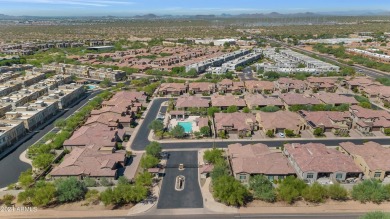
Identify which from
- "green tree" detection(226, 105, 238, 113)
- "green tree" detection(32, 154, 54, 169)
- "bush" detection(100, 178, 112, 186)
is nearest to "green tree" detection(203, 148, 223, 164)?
"bush" detection(100, 178, 112, 186)

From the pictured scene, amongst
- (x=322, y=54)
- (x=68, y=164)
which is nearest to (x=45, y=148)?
(x=68, y=164)

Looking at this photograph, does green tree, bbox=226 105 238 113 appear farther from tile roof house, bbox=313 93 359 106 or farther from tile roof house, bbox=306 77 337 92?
tile roof house, bbox=306 77 337 92

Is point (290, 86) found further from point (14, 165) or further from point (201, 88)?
point (14, 165)

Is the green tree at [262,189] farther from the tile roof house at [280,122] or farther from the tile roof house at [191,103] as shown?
the tile roof house at [191,103]

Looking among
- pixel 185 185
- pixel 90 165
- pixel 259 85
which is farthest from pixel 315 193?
pixel 259 85

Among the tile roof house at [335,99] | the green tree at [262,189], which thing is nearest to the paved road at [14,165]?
the green tree at [262,189]

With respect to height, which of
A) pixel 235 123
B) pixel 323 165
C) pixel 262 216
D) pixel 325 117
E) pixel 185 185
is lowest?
pixel 262 216
